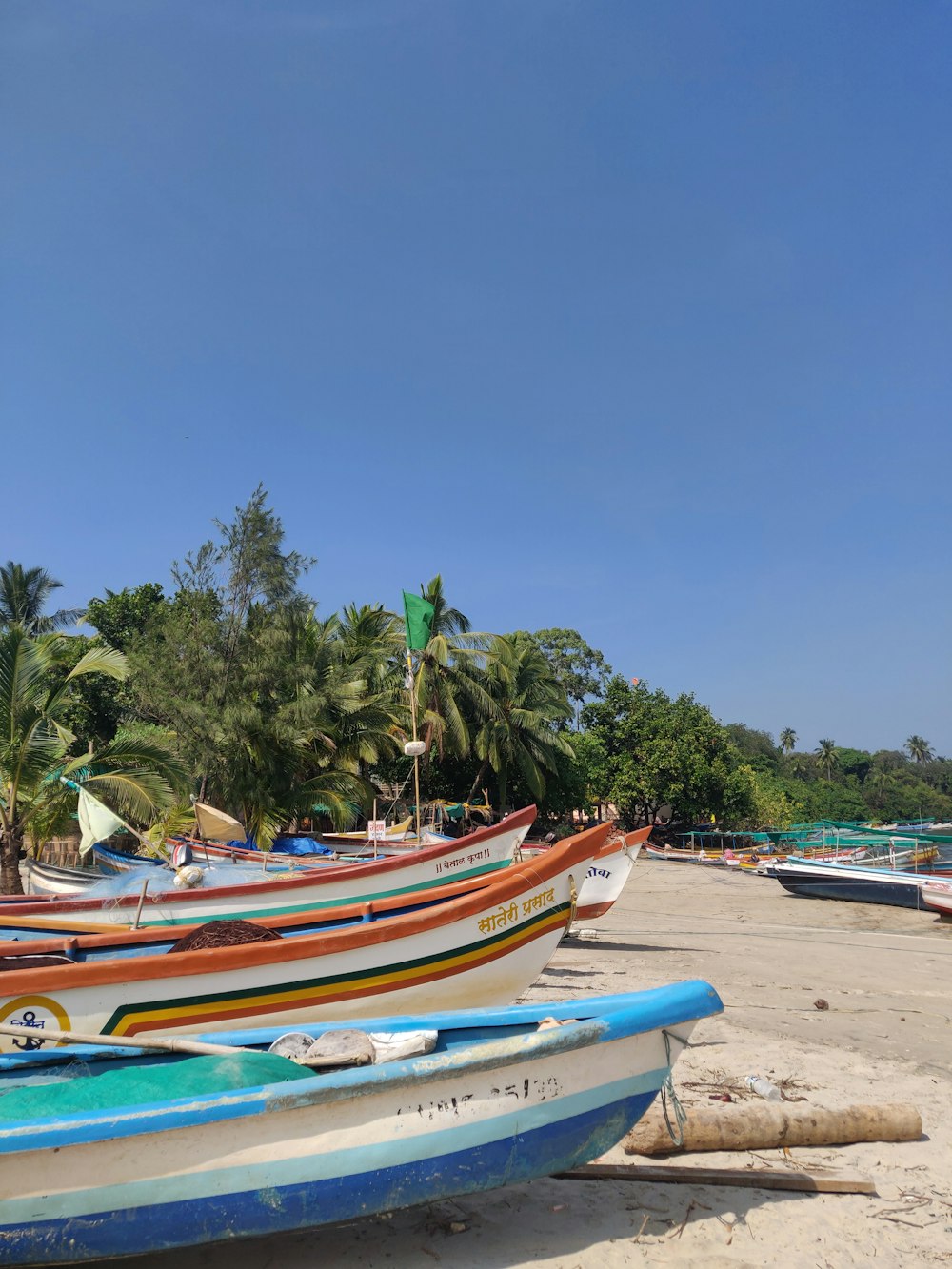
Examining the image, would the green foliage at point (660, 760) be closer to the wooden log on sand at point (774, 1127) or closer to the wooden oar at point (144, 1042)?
the wooden log on sand at point (774, 1127)

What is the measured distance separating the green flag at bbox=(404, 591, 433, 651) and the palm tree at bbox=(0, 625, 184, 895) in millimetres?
4385

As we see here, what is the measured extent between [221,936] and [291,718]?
17.3m

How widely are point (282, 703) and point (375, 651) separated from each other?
7035mm

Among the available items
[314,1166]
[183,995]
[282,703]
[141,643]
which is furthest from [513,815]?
[141,643]

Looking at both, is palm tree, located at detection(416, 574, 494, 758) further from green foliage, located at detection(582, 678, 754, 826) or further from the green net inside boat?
the green net inside boat

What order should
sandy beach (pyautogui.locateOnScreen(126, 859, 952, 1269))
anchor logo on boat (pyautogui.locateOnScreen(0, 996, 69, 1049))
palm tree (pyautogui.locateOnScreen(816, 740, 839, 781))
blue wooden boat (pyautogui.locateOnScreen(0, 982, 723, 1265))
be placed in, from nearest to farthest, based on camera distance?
blue wooden boat (pyautogui.locateOnScreen(0, 982, 723, 1265))
sandy beach (pyautogui.locateOnScreen(126, 859, 952, 1269))
anchor logo on boat (pyautogui.locateOnScreen(0, 996, 69, 1049))
palm tree (pyautogui.locateOnScreen(816, 740, 839, 781))

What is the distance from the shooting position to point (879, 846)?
34.2 metres

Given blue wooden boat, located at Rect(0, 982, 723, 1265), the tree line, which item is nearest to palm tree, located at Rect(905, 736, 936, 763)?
the tree line

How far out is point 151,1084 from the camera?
3641 mm

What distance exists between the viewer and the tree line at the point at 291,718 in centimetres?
1289

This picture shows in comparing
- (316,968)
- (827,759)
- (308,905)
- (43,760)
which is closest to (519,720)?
(43,760)

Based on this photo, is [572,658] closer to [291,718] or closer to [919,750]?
[291,718]

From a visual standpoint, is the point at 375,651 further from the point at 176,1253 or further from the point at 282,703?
the point at 176,1253

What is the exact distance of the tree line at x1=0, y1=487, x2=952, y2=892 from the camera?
12891 millimetres
